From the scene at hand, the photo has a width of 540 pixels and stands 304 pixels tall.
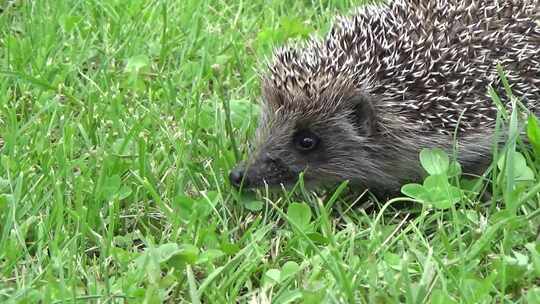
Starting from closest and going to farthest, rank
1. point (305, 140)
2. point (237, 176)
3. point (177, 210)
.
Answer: point (177, 210), point (237, 176), point (305, 140)

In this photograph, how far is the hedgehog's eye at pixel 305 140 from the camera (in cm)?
401

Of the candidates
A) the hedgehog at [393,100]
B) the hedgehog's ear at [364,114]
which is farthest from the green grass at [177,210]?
the hedgehog's ear at [364,114]

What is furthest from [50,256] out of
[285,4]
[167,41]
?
[285,4]

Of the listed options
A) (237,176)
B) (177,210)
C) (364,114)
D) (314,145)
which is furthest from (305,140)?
(177,210)

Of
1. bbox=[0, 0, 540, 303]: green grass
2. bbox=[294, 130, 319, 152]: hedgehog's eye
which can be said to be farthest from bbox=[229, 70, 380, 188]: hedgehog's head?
bbox=[0, 0, 540, 303]: green grass

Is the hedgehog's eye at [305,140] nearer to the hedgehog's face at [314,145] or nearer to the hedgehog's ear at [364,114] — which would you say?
the hedgehog's face at [314,145]

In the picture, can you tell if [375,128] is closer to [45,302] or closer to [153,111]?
[153,111]

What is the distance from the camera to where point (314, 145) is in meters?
4.04

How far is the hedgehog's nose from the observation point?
3.80 metres

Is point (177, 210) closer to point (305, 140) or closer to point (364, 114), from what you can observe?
point (305, 140)

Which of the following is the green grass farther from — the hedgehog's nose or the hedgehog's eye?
the hedgehog's eye

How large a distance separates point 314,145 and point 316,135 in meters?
0.04

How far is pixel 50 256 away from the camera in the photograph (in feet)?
10.8

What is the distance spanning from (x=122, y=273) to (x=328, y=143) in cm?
120
